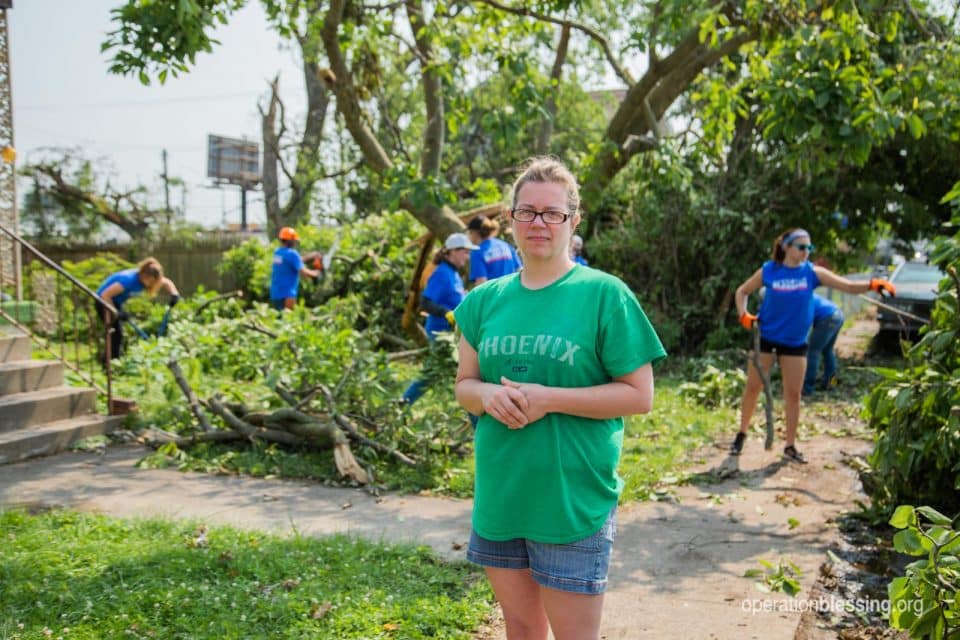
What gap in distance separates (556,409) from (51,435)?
598cm

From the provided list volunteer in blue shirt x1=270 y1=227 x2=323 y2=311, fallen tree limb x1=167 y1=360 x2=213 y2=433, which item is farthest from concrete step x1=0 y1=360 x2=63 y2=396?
volunteer in blue shirt x1=270 y1=227 x2=323 y2=311

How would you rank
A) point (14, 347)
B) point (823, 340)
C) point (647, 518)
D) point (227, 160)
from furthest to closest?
point (227, 160)
point (823, 340)
point (14, 347)
point (647, 518)

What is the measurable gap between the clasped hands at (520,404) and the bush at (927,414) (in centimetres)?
290

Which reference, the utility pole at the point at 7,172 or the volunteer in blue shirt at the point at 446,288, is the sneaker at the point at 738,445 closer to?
the volunteer in blue shirt at the point at 446,288

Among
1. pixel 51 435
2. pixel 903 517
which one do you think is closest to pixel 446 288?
pixel 51 435

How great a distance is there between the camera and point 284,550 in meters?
4.32

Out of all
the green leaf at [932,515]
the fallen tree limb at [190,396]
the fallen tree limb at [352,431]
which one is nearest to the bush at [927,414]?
the green leaf at [932,515]

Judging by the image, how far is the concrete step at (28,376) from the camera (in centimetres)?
721

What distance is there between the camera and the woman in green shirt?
2.33 meters

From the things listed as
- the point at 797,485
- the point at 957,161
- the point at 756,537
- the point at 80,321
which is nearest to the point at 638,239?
the point at 957,161

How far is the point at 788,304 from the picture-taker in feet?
21.7

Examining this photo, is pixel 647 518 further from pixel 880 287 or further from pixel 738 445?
pixel 880 287

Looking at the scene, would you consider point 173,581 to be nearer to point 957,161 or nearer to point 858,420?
point 858,420

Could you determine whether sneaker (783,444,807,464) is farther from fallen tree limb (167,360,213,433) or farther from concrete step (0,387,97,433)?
concrete step (0,387,97,433)
